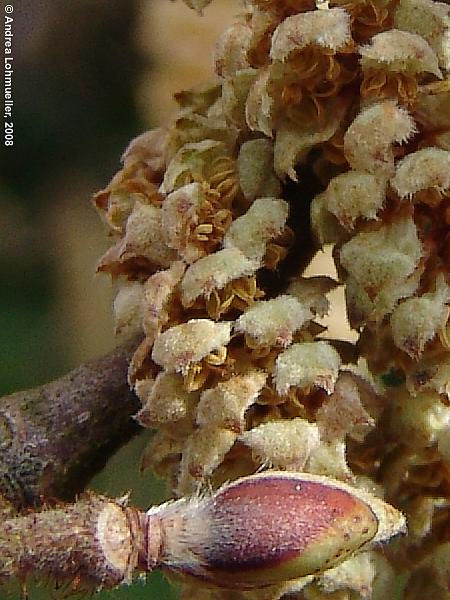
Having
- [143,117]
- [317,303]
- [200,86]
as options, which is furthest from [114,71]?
[317,303]

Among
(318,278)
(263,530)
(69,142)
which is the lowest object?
(263,530)

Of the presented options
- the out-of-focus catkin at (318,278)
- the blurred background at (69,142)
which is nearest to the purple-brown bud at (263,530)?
the out-of-focus catkin at (318,278)

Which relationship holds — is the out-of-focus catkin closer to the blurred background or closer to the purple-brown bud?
the purple-brown bud

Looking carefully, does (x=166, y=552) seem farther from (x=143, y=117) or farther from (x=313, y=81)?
(x=143, y=117)

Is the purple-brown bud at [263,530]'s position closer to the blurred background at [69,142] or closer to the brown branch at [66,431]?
the brown branch at [66,431]

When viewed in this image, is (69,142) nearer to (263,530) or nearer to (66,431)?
(66,431)

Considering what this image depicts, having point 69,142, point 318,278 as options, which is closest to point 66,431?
point 318,278
